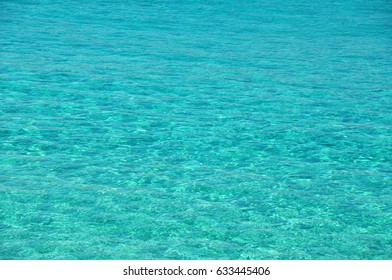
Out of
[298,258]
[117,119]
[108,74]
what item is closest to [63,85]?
[108,74]

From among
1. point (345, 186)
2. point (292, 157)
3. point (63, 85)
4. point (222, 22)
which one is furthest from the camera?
point (222, 22)

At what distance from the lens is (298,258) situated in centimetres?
484

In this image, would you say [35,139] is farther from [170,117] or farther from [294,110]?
[294,110]

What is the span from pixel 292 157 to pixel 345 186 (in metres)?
0.74

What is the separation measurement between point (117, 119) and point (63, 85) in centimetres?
134

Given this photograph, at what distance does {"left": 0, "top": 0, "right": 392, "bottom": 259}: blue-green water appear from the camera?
5.11 m

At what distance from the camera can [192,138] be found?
6898 mm

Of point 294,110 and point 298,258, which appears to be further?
point 294,110

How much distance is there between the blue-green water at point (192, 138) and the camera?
16.8ft
